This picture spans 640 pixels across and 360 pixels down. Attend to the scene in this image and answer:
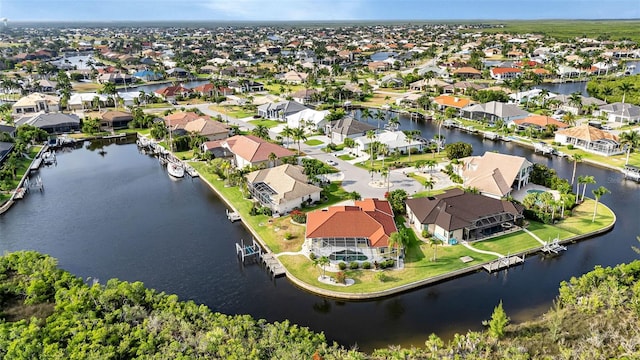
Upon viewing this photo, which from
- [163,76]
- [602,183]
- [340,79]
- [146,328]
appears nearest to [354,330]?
[146,328]

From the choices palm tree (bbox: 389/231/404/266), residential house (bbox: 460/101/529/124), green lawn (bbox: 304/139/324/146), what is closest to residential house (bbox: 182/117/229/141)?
green lawn (bbox: 304/139/324/146)

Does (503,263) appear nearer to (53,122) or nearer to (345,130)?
(345,130)

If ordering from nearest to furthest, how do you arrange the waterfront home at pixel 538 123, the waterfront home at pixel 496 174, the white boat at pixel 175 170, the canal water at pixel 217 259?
the canal water at pixel 217 259 < the waterfront home at pixel 496 174 < the white boat at pixel 175 170 < the waterfront home at pixel 538 123

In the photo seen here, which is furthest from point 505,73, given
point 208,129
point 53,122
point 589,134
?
point 53,122

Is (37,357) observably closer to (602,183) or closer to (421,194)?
(421,194)

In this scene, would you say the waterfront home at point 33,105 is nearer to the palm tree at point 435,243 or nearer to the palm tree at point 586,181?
the palm tree at point 435,243

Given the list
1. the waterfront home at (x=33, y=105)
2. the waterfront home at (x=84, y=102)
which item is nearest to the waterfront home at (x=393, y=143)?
the waterfront home at (x=84, y=102)

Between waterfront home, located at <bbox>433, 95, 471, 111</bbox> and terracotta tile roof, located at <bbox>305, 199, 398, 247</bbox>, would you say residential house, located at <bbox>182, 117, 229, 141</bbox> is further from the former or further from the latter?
waterfront home, located at <bbox>433, 95, 471, 111</bbox>
